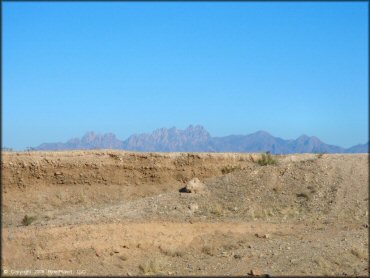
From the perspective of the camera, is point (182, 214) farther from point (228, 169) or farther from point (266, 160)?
point (266, 160)

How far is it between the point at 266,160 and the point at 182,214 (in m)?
6.37

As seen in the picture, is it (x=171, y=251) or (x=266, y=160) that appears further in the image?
(x=266, y=160)

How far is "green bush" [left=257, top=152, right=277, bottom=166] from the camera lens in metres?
22.9

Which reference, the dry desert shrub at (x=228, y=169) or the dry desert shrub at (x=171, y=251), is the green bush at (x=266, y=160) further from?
the dry desert shrub at (x=171, y=251)

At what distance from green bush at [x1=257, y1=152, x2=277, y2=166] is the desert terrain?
270 mm

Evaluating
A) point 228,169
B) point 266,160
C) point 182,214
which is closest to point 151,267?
point 182,214

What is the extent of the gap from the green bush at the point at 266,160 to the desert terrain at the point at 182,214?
270 mm

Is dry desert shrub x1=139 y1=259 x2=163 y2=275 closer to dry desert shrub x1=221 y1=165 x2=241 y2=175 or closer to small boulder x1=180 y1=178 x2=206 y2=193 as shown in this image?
small boulder x1=180 y1=178 x2=206 y2=193

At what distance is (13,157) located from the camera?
21984 mm

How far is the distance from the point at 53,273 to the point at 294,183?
423 inches

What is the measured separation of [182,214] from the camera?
1802 cm

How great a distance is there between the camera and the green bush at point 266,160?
2289 cm

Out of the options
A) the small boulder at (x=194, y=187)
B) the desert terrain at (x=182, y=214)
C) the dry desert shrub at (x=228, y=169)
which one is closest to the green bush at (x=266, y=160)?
the desert terrain at (x=182, y=214)

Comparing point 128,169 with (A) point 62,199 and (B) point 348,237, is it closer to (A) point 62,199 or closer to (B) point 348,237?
(A) point 62,199
